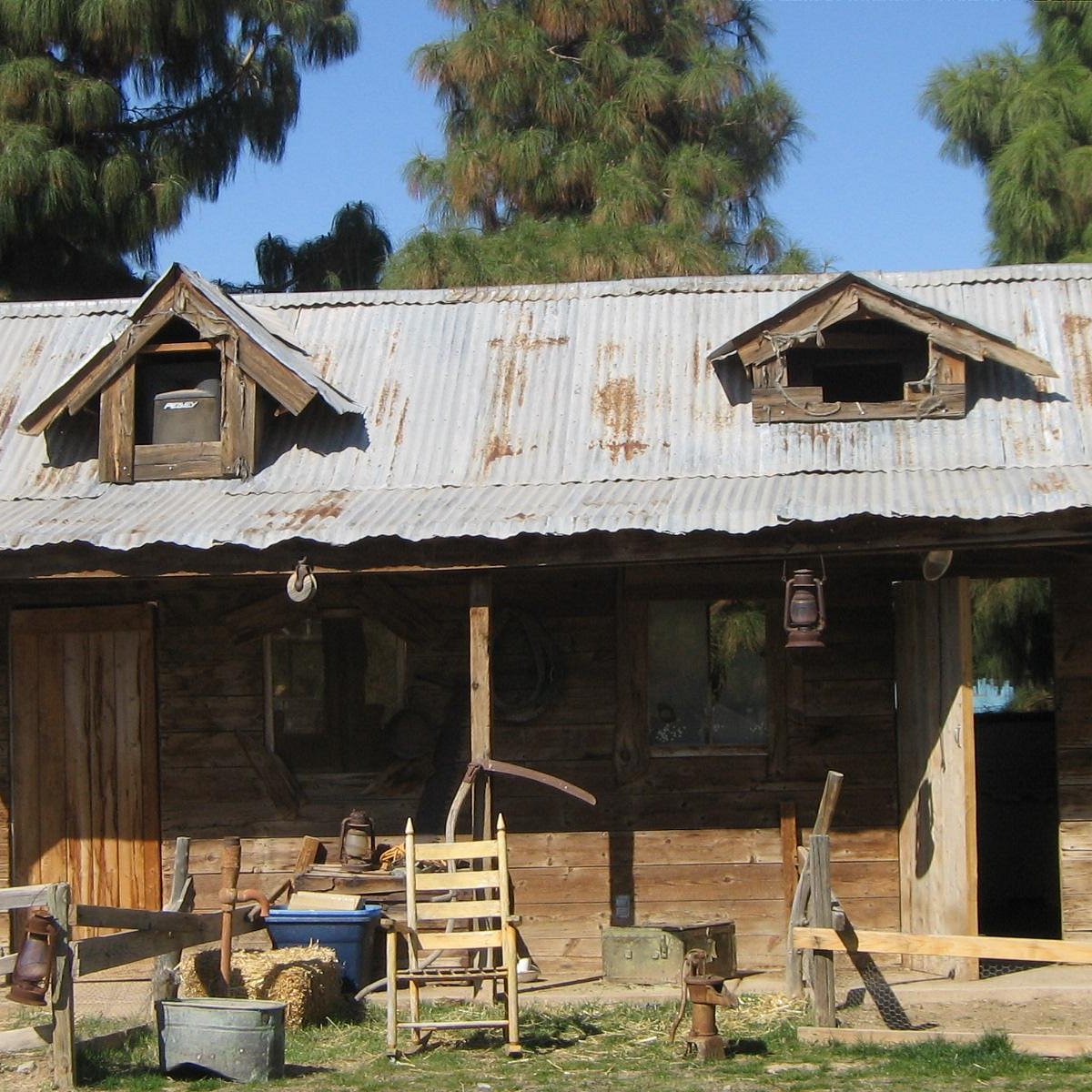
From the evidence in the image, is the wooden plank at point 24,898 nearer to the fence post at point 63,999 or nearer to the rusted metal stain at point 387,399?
the fence post at point 63,999

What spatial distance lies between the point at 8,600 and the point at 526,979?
4.37 metres

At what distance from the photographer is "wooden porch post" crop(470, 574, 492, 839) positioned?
10.3 meters

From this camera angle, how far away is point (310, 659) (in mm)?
11977

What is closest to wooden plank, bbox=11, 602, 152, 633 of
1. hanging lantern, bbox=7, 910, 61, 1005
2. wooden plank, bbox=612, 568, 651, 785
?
wooden plank, bbox=612, 568, 651, 785

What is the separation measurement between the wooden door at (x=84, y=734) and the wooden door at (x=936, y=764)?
4940 millimetres

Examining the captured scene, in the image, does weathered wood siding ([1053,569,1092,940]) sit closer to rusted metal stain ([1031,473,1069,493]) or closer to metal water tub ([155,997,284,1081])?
rusted metal stain ([1031,473,1069,493])

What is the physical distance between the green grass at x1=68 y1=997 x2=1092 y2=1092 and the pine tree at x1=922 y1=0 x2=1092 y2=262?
1238 cm

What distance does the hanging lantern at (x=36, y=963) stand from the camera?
791 cm

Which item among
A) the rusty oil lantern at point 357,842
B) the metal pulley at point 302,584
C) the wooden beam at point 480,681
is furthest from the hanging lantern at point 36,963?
the rusty oil lantern at point 357,842

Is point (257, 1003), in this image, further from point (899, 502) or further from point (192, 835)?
point (899, 502)

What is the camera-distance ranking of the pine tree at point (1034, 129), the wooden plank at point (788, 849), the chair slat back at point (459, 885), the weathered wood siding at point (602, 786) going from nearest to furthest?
the chair slat back at point (459, 885) → the wooden plank at point (788, 849) → the weathered wood siding at point (602, 786) → the pine tree at point (1034, 129)

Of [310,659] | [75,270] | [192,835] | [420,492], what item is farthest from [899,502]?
[75,270]

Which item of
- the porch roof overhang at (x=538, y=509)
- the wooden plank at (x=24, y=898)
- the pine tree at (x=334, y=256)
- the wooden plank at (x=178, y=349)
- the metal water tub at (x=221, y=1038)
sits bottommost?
the metal water tub at (x=221, y=1038)

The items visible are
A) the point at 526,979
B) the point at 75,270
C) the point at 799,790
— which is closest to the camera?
the point at 526,979
